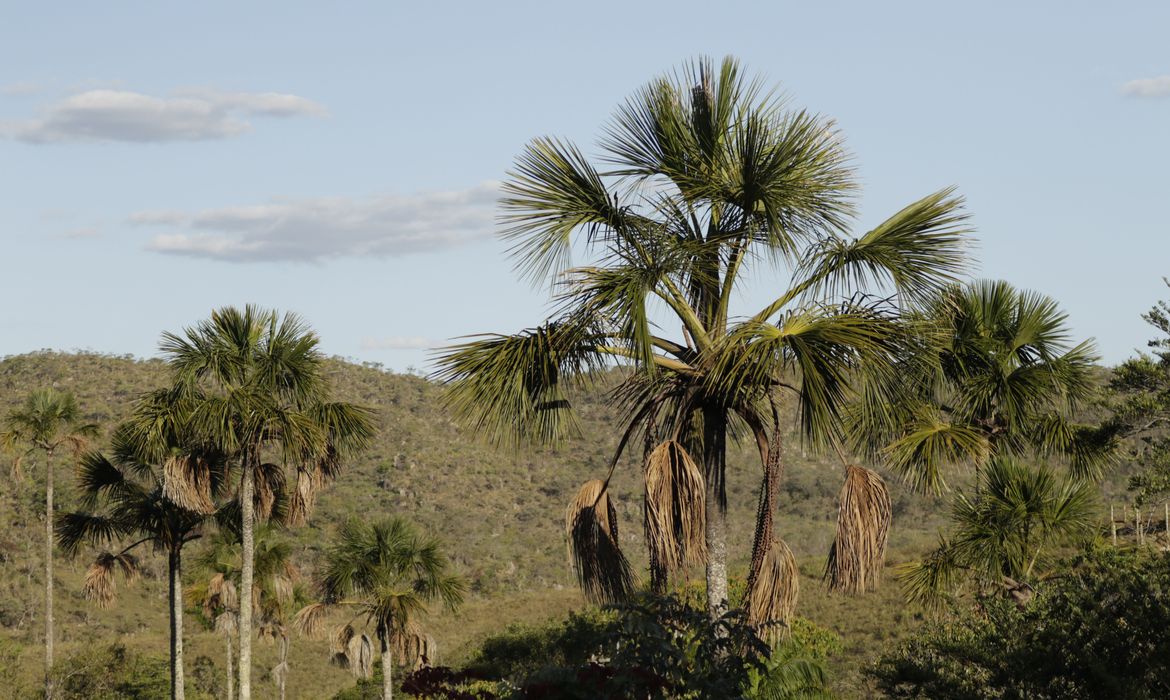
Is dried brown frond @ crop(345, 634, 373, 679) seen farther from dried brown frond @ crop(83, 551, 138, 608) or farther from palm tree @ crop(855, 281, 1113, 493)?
palm tree @ crop(855, 281, 1113, 493)

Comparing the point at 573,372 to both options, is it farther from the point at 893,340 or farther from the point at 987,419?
the point at 987,419

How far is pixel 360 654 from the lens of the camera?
2809 cm

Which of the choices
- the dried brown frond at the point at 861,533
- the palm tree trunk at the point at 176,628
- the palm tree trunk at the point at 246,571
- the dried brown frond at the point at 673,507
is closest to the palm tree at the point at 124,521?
the palm tree trunk at the point at 176,628

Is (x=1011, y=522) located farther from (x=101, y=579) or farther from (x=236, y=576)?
(x=236, y=576)

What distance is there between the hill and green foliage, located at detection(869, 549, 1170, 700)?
1364 centimetres

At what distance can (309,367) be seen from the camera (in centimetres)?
2319

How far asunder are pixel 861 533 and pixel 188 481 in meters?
16.6

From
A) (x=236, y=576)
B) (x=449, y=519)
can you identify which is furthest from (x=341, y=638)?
(x=449, y=519)

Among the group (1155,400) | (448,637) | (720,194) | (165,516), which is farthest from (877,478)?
(448,637)

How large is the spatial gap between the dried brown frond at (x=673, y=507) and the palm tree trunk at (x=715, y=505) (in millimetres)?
424

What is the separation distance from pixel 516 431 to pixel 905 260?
3719mm

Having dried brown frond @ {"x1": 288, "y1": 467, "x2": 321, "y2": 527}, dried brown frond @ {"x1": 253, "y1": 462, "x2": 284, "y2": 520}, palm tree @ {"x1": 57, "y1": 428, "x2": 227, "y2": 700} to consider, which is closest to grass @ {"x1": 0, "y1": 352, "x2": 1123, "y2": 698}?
palm tree @ {"x1": 57, "y1": 428, "x2": 227, "y2": 700}

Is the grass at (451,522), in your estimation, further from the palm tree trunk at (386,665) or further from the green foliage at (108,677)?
the palm tree trunk at (386,665)

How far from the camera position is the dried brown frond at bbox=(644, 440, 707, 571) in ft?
30.4
